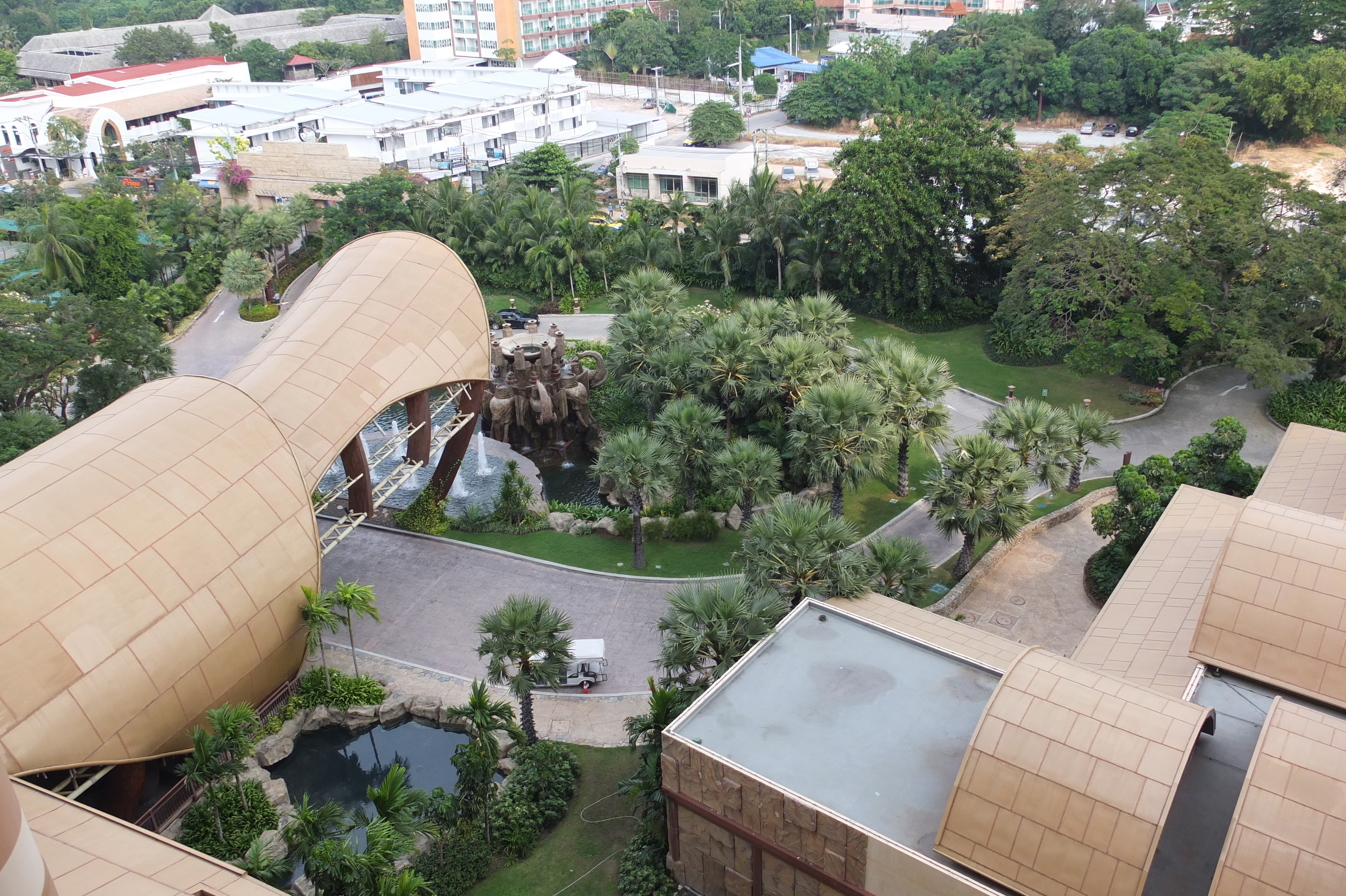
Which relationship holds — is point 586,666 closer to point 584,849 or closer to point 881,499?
point 584,849

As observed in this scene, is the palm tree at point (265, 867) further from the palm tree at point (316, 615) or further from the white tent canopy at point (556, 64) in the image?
the white tent canopy at point (556, 64)

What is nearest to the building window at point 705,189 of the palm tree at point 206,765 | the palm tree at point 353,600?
the palm tree at point 353,600

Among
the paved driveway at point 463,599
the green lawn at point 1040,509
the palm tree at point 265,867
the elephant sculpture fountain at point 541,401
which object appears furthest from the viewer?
the elephant sculpture fountain at point 541,401

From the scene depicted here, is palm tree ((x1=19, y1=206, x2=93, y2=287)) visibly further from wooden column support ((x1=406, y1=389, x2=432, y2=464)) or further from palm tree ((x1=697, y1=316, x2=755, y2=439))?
palm tree ((x1=697, y1=316, x2=755, y2=439))

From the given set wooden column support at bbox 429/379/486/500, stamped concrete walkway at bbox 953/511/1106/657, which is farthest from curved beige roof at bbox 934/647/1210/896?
wooden column support at bbox 429/379/486/500

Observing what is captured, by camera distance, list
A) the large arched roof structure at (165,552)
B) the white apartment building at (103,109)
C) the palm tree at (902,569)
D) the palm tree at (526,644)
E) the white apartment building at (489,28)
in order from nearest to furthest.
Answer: the large arched roof structure at (165,552) → the palm tree at (526,644) → the palm tree at (902,569) → the white apartment building at (103,109) → the white apartment building at (489,28)

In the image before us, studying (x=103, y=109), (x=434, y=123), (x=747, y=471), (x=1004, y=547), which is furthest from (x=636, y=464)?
(x=103, y=109)

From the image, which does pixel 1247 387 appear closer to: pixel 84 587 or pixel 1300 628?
pixel 1300 628
